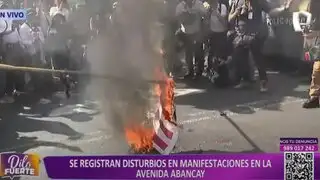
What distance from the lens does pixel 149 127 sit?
2818 millimetres

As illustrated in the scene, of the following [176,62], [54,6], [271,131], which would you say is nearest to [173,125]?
[176,62]

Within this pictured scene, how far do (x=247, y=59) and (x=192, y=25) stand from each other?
38 centimetres

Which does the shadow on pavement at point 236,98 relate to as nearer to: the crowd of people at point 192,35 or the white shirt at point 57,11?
the crowd of people at point 192,35

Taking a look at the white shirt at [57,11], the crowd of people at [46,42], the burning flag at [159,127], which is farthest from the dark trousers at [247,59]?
the white shirt at [57,11]

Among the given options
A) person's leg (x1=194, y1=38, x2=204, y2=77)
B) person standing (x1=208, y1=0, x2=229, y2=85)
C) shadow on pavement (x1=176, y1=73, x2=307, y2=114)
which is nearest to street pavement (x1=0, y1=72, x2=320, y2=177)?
shadow on pavement (x1=176, y1=73, x2=307, y2=114)

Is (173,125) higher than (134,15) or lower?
lower

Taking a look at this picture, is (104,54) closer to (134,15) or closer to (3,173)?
(134,15)

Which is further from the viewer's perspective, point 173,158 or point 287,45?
point 173,158

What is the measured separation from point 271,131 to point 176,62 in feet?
2.28

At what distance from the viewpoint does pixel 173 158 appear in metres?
2.72

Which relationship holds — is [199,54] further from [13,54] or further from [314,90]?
[13,54]

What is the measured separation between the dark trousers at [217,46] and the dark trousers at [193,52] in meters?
0.05

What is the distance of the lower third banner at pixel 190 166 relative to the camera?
2.64m

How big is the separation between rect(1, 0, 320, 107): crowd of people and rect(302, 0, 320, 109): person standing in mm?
19
